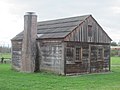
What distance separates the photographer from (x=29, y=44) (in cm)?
2786

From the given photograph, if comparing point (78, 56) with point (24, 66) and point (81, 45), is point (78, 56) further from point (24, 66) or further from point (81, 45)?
point (24, 66)

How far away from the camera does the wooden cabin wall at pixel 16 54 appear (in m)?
30.3

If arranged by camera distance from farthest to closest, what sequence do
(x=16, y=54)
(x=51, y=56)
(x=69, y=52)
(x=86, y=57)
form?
(x=16, y=54), (x=86, y=57), (x=51, y=56), (x=69, y=52)

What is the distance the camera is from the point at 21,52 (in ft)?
95.3

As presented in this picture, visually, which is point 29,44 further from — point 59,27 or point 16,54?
point 16,54

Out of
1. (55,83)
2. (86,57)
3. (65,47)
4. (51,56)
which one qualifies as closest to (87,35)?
(86,57)

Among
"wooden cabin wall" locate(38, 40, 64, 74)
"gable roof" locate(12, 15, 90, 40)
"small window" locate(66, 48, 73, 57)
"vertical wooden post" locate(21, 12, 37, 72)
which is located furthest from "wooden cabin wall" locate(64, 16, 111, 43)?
"vertical wooden post" locate(21, 12, 37, 72)

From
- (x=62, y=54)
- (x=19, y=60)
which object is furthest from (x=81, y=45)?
(x=19, y=60)

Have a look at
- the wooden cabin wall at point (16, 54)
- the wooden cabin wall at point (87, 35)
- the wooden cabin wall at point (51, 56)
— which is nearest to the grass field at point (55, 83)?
the wooden cabin wall at point (51, 56)

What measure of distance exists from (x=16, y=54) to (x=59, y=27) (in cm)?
639

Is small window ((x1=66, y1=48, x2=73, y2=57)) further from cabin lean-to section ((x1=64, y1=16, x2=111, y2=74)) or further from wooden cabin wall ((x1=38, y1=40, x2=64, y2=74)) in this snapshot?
wooden cabin wall ((x1=38, y1=40, x2=64, y2=74))

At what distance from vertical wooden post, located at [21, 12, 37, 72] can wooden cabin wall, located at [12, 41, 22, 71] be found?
79.7 inches

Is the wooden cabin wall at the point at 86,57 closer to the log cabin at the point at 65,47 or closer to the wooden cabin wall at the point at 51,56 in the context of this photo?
the log cabin at the point at 65,47

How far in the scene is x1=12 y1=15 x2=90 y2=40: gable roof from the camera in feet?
84.9
